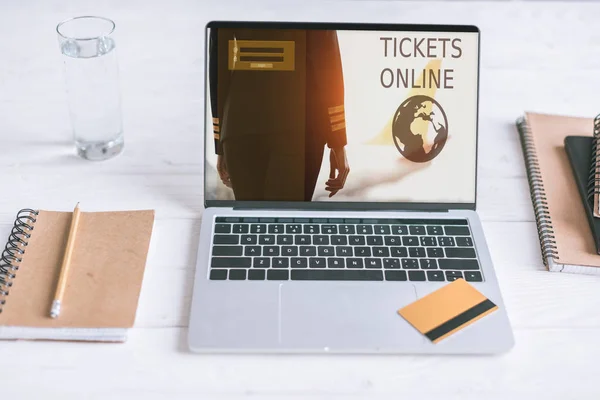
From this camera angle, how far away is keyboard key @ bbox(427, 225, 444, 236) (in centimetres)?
103

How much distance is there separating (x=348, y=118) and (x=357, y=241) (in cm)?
18

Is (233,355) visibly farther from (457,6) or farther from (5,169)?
Answer: (457,6)

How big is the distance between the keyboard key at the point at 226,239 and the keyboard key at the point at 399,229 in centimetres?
21

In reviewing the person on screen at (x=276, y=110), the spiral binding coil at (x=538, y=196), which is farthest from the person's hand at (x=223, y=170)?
the spiral binding coil at (x=538, y=196)

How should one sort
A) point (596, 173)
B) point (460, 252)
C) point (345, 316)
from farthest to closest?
point (596, 173) → point (460, 252) → point (345, 316)

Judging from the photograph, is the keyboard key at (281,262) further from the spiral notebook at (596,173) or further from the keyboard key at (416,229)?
the spiral notebook at (596,173)

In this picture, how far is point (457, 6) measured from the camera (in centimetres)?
167

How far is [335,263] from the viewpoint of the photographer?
3.22ft

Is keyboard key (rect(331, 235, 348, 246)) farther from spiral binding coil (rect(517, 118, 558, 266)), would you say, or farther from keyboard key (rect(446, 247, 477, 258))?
spiral binding coil (rect(517, 118, 558, 266))

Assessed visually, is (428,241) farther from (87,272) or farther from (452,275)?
(87,272)

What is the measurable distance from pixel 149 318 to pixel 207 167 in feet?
0.80

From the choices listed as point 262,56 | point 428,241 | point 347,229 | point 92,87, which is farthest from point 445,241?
point 92,87

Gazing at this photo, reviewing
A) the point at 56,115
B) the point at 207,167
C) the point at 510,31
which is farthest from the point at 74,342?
the point at 510,31

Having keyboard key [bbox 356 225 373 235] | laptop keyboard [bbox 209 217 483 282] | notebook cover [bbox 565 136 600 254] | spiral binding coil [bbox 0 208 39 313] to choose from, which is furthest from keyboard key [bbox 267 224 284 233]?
notebook cover [bbox 565 136 600 254]
